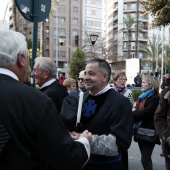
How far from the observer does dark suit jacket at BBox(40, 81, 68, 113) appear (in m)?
3.58

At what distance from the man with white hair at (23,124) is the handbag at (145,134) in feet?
10.5

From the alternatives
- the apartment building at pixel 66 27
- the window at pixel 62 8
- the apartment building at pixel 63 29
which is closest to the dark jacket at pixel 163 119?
the apartment building at pixel 66 27

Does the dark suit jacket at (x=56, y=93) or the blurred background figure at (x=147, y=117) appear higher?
the dark suit jacket at (x=56, y=93)

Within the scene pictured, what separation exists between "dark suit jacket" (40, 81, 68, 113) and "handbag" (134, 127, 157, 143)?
67.5 inches

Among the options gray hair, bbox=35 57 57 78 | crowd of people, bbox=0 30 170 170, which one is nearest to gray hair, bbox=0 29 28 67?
crowd of people, bbox=0 30 170 170

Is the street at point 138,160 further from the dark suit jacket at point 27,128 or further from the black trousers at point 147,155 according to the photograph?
the dark suit jacket at point 27,128

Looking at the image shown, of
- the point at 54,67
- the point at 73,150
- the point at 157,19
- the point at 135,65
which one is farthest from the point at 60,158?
the point at 135,65

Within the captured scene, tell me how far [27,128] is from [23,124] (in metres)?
0.03

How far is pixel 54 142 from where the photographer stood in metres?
1.71

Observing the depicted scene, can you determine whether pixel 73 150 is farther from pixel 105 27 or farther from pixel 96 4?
pixel 105 27

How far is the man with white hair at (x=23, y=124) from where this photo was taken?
65.1 inches

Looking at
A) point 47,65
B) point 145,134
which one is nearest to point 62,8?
point 145,134

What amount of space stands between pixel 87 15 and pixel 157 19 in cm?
8030

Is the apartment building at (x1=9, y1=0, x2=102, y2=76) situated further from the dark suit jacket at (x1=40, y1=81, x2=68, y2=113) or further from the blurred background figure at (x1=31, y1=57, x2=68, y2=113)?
the dark suit jacket at (x1=40, y1=81, x2=68, y2=113)
